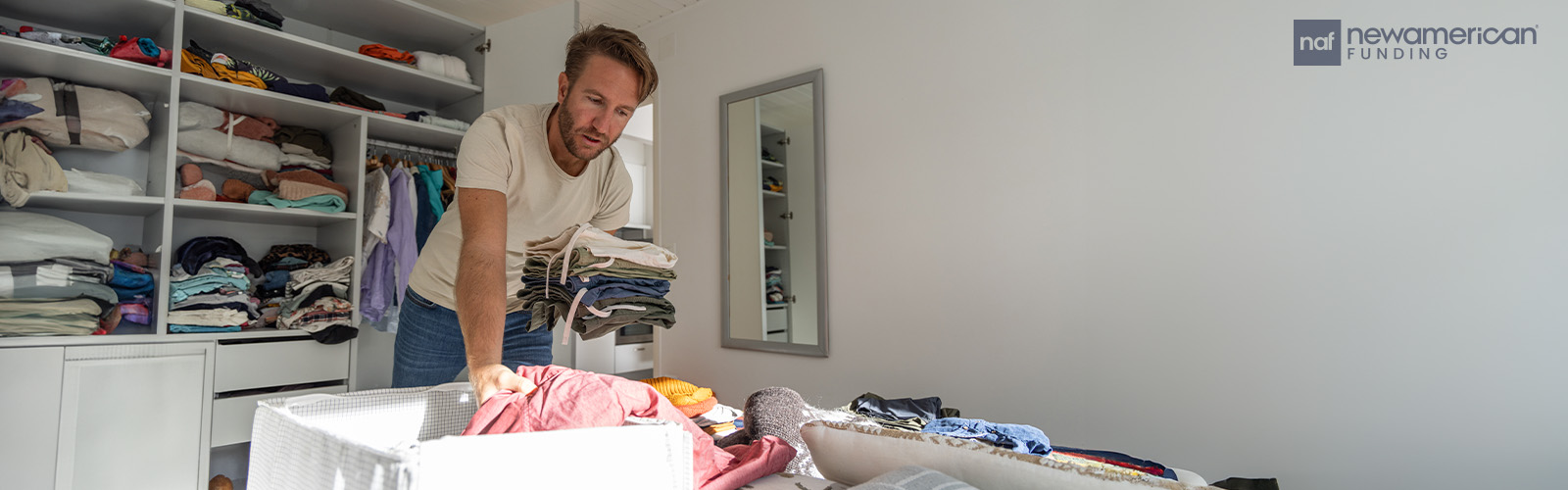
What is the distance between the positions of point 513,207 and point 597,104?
340mm

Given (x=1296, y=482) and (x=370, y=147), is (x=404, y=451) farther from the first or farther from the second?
(x=370, y=147)

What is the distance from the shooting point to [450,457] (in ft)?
2.43

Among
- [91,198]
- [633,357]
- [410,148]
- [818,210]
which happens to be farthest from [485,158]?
[633,357]

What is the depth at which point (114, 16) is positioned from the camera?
283 centimetres

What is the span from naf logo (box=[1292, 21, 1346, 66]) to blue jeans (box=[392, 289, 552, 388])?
2.21 m

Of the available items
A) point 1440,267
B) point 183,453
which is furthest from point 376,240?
point 1440,267

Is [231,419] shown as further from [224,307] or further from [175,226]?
[175,226]

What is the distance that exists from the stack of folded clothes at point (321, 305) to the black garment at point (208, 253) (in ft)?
0.57

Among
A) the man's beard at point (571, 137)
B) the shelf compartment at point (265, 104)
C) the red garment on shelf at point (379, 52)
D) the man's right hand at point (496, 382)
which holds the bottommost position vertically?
the man's right hand at point (496, 382)

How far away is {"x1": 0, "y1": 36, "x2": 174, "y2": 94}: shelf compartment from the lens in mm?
2467

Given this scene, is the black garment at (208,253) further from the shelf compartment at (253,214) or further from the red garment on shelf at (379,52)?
the red garment on shelf at (379,52)

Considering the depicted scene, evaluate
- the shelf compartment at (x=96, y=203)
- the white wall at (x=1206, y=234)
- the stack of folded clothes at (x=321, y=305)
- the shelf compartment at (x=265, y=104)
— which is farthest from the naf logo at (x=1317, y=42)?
the shelf compartment at (x=96, y=203)

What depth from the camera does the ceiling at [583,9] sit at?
3.75 m

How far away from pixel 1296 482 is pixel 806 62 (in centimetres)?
236
